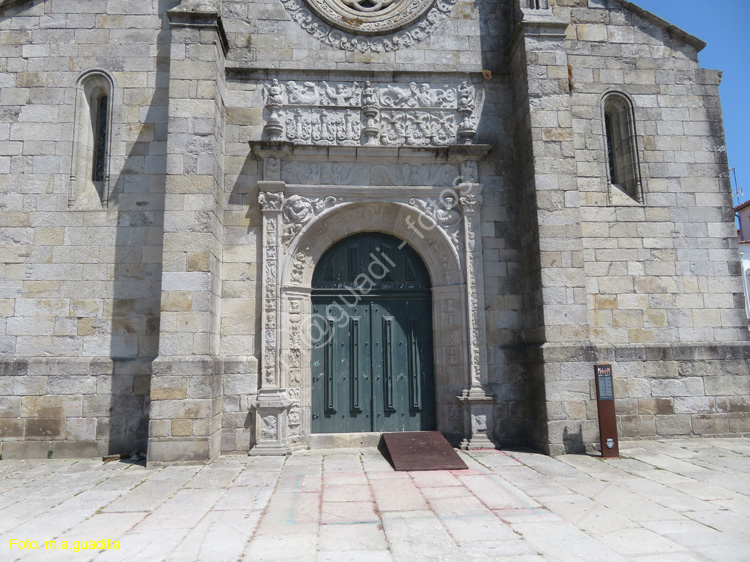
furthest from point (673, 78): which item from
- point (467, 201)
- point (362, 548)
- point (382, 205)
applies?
point (362, 548)

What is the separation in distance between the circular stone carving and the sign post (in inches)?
221

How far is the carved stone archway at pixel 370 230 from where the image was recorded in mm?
6969

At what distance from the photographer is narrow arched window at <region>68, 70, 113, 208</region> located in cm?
725

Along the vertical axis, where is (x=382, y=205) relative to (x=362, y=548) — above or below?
above

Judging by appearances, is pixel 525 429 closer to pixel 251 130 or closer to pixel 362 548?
pixel 362 548

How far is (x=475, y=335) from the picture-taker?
721 centimetres

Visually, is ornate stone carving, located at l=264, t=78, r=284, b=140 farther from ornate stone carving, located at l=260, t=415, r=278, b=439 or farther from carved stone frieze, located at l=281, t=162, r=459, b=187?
ornate stone carving, located at l=260, t=415, r=278, b=439

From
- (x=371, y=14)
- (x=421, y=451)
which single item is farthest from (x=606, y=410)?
(x=371, y=14)

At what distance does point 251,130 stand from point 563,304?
15.9 feet

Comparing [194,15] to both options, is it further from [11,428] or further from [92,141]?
[11,428]

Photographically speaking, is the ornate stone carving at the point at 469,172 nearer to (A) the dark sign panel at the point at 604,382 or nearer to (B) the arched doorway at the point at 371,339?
(B) the arched doorway at the point at 371,339

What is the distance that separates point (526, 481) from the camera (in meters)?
5.21

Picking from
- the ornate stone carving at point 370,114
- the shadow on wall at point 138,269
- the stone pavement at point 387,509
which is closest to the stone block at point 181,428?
the stone pavement at point 387,509

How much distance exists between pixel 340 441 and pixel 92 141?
547 cm
